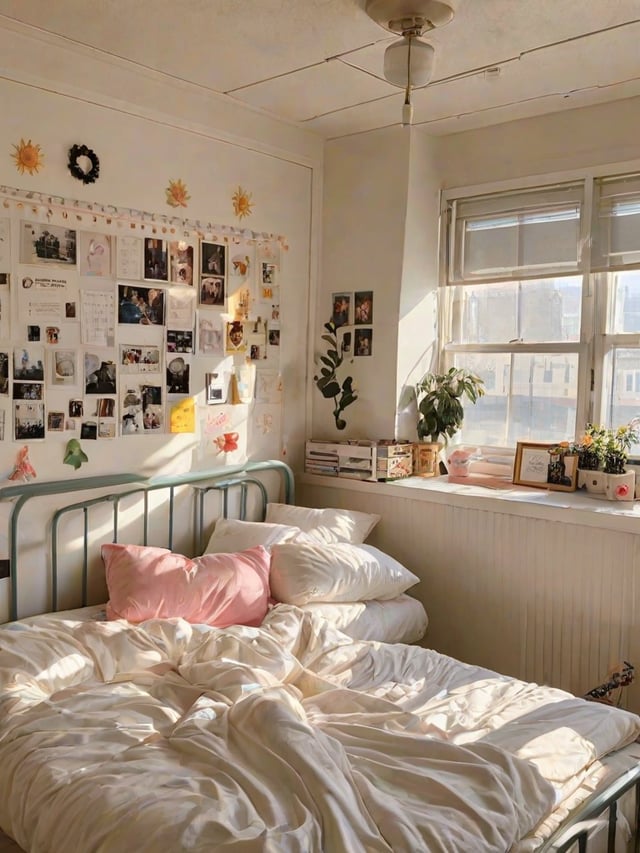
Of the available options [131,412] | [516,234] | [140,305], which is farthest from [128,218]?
[516,234]

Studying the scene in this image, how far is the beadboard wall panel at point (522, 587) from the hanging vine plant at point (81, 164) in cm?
178

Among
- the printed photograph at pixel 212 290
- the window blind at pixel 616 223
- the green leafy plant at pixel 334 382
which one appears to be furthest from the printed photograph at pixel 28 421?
the window blind at pixel 616 223

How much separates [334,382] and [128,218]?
1231mm

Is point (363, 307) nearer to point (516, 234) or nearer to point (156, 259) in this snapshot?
point (516, 234)

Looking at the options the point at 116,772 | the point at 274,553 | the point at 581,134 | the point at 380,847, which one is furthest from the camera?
the point at 581,134

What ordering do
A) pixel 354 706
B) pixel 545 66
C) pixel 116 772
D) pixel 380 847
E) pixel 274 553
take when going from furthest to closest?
pixel 274 553
pixel 545 66
pixel 354 706
pixel 116 772
pixel 380 847

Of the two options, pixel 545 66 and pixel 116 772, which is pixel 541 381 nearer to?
pixel 545 66

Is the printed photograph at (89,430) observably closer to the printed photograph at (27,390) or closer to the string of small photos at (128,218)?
the printed photograph at (27,390)

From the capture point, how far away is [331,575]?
3125 millimetres

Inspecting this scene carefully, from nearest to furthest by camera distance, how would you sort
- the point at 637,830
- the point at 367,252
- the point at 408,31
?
the point at 637,830, the point at 408,31, the point at 367,252

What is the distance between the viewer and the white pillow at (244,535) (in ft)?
10.9

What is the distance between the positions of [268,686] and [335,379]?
1902 millimetres

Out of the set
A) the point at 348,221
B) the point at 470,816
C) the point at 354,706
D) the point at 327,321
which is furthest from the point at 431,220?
the point at 470,816

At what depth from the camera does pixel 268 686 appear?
2328 mm
